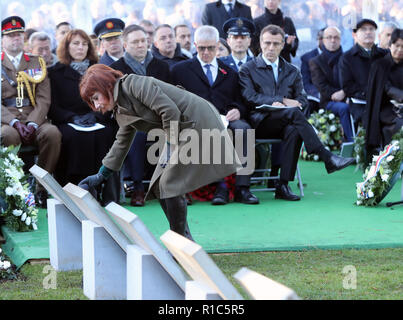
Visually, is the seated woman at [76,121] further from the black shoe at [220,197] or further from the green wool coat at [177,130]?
the green wool coat at [177,130]

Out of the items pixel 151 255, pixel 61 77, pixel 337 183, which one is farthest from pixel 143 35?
pixel 151 255

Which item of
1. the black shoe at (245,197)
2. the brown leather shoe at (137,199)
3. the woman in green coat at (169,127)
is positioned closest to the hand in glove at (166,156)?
the woman in green coat at (169,127)

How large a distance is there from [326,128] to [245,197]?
12.9 feet

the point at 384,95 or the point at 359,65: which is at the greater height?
the point at 359,65

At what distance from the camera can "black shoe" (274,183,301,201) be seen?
336 inches

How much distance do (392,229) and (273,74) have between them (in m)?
2.73

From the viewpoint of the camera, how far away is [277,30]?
29.2 ft

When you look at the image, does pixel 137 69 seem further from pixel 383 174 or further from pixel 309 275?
pixel 309 275

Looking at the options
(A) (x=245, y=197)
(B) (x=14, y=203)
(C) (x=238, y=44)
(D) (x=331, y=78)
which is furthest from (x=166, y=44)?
(B) (x=14, y=203)

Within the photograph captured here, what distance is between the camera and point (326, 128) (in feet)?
39.3

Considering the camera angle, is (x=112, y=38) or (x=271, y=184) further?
(x=271, y=184)

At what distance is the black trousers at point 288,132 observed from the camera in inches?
339

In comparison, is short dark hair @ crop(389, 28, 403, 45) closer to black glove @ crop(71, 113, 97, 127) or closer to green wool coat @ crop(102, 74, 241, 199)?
black glove @ crop(71, 113, 97, 127)

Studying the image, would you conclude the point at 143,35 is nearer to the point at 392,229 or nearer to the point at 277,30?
the point at 277,30
